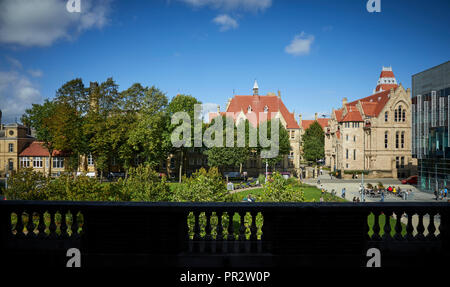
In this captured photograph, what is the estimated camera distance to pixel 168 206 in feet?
19.3

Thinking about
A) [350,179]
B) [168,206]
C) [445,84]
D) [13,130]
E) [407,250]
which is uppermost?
[445,84]

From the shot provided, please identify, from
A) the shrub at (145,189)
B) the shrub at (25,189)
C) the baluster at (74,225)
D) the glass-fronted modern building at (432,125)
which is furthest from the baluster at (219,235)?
the glass-fronted modern building at (432,125)

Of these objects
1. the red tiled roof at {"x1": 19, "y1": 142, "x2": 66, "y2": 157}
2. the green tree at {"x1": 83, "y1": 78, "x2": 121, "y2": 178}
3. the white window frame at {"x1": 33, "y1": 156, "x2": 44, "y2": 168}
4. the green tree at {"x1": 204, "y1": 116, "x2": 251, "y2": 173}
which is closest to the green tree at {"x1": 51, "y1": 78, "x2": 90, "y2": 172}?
the green tree at {"x1": 83, "y1": 78, "x2": 121, "y2": 178}

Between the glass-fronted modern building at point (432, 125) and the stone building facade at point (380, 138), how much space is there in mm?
18431

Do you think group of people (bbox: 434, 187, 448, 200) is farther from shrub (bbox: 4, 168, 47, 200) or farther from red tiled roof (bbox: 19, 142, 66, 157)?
red tiled roof (bbox: 19, 142, 66, 157)

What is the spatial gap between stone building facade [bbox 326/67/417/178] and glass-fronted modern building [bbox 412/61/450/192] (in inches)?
726

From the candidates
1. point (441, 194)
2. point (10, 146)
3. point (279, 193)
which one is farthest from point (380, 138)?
point (10, 146)

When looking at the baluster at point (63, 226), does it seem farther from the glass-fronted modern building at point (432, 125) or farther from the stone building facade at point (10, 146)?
the stone building facade at point (10, 146)

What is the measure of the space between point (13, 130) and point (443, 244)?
57.3 meters

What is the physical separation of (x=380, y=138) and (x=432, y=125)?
75.5 ft

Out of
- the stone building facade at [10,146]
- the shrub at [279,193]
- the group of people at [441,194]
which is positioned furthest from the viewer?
the stone building facade at [10,146]

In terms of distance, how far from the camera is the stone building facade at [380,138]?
58.5 m
